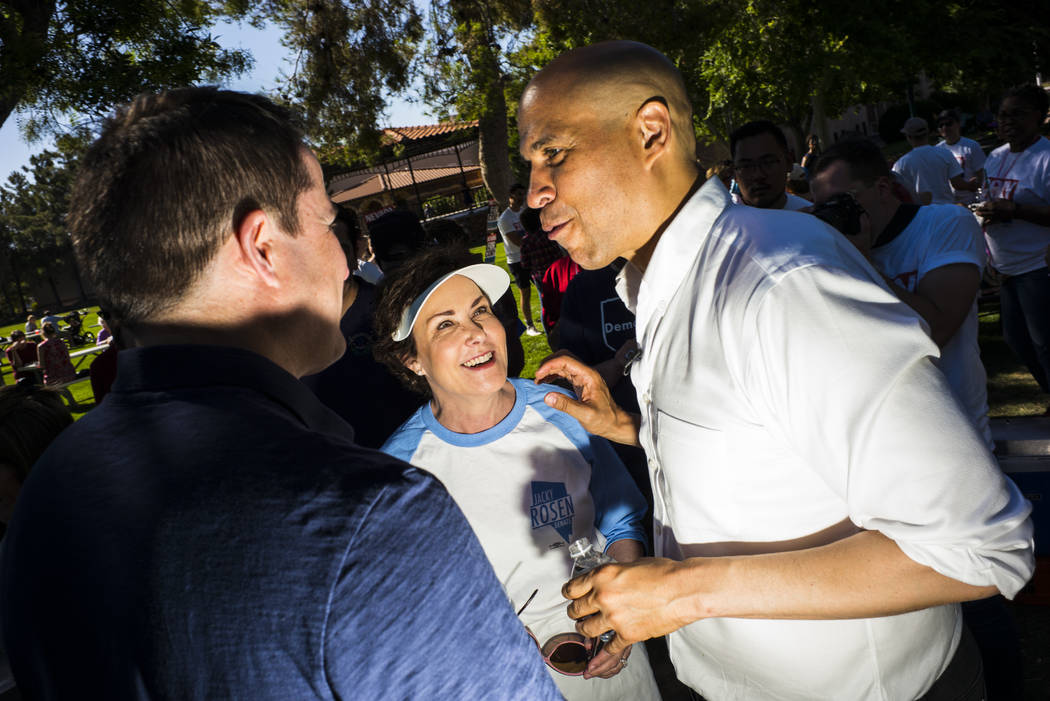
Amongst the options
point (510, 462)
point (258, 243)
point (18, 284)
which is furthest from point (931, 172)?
point (18, 284)

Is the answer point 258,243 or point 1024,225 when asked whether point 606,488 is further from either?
point 1024,225

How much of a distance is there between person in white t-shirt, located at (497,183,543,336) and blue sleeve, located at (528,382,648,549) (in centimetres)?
798

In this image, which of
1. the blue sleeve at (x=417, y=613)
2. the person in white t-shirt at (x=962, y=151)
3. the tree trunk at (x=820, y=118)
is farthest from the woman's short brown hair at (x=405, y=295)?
the tree trunk at (x=820, y=118)

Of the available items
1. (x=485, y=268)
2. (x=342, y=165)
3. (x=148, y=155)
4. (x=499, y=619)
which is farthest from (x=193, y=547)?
(x=342, y=165)

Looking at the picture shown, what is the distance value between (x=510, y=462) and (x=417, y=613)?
160cm

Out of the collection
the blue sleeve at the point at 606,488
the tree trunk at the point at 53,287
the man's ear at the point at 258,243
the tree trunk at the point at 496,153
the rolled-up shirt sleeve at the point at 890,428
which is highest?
the tree trunk at the point at 53,287

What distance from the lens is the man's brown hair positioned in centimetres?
104

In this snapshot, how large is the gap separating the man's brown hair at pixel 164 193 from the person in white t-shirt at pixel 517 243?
9306mm

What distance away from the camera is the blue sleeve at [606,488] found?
2.46m

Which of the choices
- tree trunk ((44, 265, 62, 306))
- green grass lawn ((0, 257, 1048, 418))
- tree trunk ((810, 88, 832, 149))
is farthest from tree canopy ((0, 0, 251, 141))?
tree trunk ((44, 265, 62, 306))

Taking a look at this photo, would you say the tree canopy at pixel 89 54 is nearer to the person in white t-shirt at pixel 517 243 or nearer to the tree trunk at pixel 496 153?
the person in white t-shirt at pixel 517 243

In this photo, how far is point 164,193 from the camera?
40.9 inches

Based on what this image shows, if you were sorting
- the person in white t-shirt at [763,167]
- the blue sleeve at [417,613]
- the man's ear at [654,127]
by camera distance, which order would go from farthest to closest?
the person in white t-shirt at [763,167] → the man's ear at [654,127] → the blue sleeve at [417,613]

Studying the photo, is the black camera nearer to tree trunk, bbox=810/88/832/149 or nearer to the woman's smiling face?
the woman's smiling face
